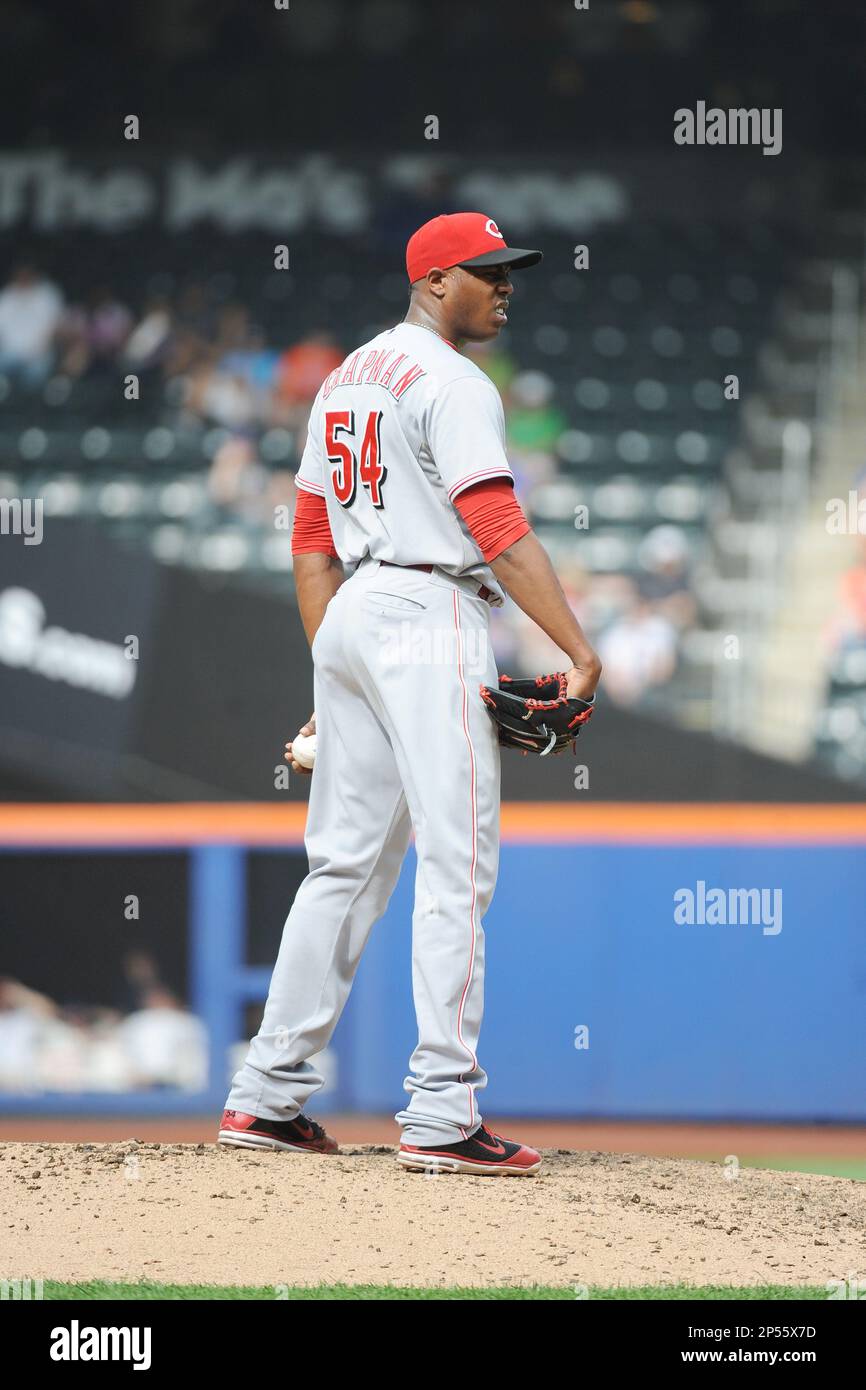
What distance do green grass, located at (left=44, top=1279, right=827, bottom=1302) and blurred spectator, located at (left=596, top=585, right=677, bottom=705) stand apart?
4671 millimetres

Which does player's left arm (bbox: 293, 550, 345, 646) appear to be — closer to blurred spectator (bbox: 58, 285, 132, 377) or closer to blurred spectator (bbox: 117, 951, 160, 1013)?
blurred spectator (bbox: 117, 951, 160, 1013)

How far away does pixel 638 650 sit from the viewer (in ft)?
23.2

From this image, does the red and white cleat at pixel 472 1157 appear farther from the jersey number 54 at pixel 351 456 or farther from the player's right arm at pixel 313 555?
the jersey number 54 at pixel 351 456

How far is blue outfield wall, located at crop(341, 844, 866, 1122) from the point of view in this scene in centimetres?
620

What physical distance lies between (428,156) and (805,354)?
1.86 m

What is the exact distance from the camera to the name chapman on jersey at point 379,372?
3016 millimetres

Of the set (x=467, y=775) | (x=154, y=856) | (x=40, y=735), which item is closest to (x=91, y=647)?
(x=40, y=735)

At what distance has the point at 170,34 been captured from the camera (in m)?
7.85

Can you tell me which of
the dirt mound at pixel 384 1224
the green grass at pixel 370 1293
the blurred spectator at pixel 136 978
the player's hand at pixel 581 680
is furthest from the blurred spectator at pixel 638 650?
the green grass at pixel 370 1293

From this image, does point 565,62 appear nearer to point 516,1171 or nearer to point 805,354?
point 805,354

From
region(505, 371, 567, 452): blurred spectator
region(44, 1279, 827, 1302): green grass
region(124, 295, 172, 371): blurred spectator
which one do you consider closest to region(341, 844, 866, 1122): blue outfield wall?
region(505, 371, 567, 452): blurred spectator

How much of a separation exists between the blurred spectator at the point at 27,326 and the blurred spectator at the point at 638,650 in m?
2.68

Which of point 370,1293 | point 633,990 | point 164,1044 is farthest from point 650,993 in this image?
point 370,1293

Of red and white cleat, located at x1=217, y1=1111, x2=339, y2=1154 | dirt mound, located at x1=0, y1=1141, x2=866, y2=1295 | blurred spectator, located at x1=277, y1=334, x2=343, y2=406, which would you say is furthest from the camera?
blurred spectator, located at x1=277, y1=334, x2=343, y2=406
